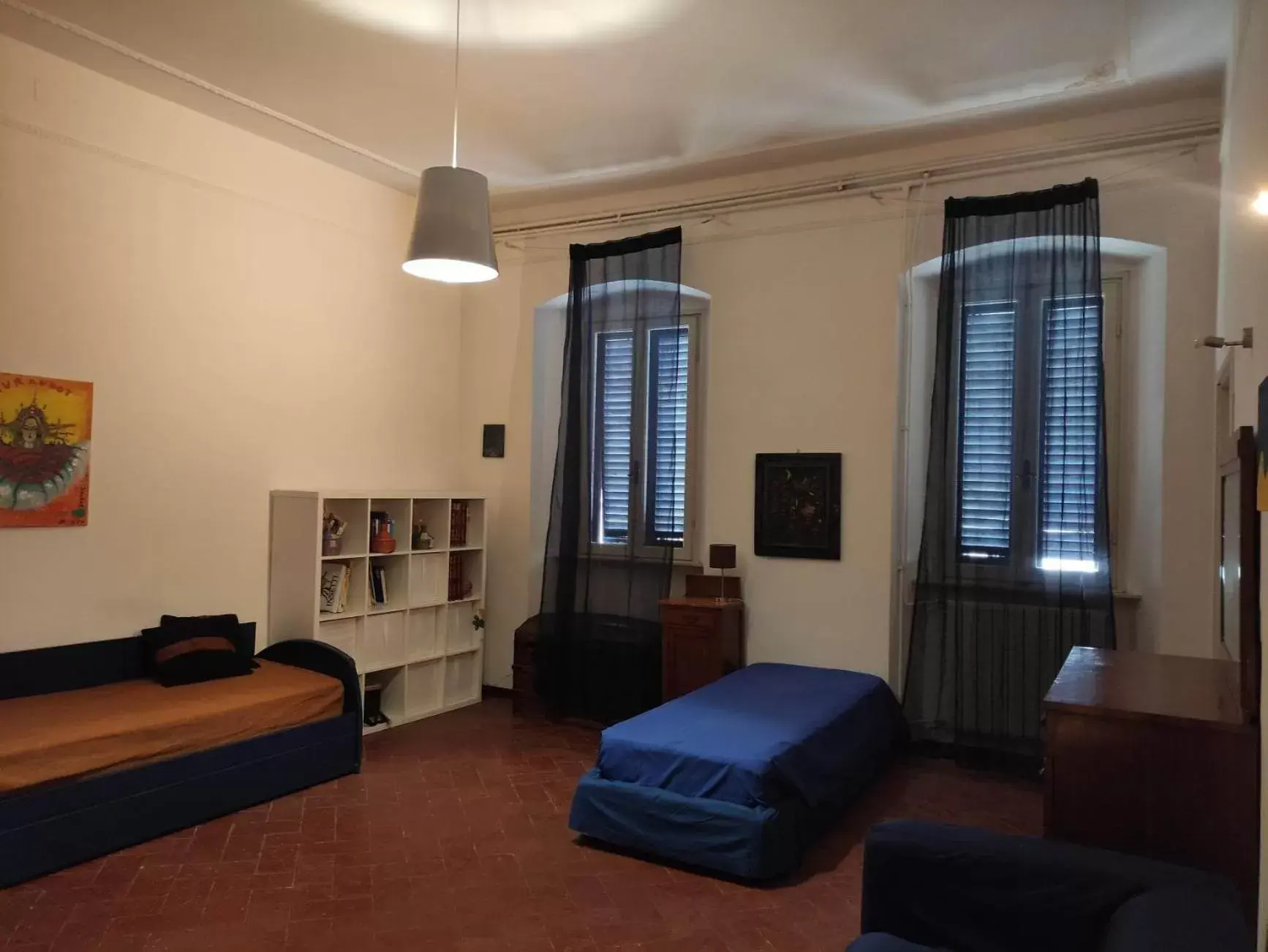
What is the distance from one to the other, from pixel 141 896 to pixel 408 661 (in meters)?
2.52

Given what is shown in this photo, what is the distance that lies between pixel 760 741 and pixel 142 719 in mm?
2672

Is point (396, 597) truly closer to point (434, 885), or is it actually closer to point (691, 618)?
point (691, 618)

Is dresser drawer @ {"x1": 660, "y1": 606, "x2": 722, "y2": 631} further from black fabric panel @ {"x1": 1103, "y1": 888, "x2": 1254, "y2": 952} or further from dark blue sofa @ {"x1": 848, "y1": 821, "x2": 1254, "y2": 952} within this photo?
black fabric panel @ {"x1": 1103, "y1": 888, "x2": 1254, "y2": 952}

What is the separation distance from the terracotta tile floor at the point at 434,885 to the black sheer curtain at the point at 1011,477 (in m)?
0.57

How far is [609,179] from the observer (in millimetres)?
5973

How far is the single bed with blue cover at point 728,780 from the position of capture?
3.57 m

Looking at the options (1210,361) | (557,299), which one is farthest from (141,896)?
(1210,361)

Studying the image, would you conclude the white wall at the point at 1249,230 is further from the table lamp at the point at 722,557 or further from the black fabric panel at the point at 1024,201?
the table lamp at the point at 722,557

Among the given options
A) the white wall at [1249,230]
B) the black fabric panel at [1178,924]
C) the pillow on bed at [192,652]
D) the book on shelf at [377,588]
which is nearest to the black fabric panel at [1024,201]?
the white wall at [1249,230]

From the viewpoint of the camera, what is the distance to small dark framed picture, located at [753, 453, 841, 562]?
546cm

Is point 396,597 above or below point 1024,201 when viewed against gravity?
below

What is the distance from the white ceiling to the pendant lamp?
2.82ft

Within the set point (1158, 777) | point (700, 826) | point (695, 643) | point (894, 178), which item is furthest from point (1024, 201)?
point (700, 826)

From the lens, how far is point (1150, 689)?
9.43 feet
